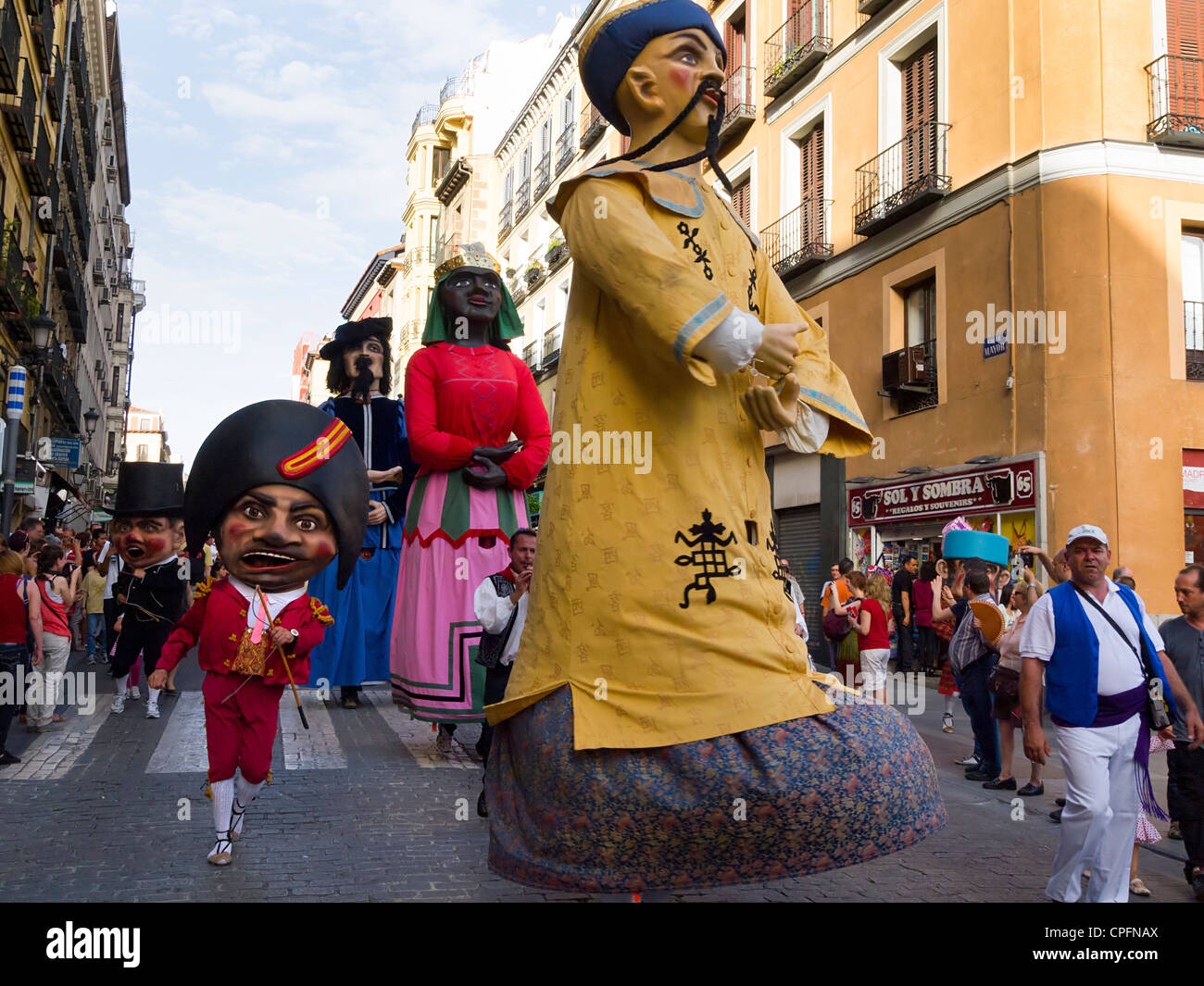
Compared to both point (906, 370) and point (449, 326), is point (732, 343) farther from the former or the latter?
point (906, 370)

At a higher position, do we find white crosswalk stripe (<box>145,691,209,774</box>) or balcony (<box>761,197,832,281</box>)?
balcony (<box>761,197,832,281</box>)

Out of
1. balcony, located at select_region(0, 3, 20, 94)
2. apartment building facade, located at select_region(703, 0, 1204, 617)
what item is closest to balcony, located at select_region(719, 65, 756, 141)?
apartment building facade, located at select_region(703, 0, 1204, 617)

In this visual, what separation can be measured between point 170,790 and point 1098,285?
12.1 meters

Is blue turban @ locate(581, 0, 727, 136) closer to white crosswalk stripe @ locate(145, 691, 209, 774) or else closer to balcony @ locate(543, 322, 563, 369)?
white crosswalk stripe @ locate(145, 691, 209, 774)

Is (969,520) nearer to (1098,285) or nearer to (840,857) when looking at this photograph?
(1098,285)

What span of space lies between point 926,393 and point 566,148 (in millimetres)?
19849

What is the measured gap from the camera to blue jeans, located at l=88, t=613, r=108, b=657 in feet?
47.8

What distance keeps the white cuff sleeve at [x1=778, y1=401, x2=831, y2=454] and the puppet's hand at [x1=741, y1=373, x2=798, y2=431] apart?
0.08 m

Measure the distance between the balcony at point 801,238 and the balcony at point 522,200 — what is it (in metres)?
17.1

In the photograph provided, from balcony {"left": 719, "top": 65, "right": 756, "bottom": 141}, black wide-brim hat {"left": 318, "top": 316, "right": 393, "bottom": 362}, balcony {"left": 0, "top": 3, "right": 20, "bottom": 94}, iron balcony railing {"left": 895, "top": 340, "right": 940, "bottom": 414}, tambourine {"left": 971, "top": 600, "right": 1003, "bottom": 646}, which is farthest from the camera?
balcony {"left": 719, "top": 65, "right": 756, "bottom": 141}

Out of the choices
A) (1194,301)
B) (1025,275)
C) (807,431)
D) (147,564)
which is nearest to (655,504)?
(807,431)

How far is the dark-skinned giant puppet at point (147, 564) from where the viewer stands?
6430mm

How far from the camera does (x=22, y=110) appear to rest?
71.2ft
